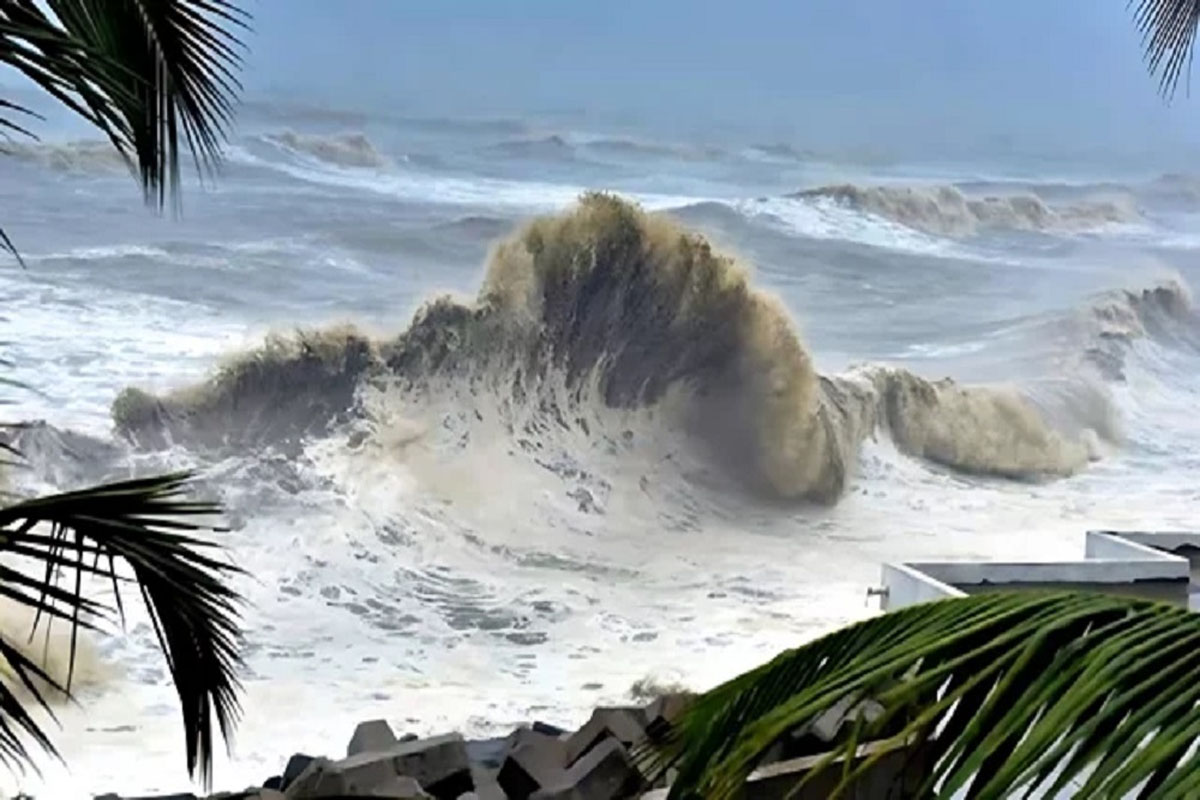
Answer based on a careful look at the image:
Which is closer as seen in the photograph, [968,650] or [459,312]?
[968,650]

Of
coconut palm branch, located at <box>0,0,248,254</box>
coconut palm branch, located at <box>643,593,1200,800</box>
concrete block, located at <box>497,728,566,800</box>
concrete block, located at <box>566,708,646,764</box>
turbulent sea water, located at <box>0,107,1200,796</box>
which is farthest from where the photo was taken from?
turbulent sea water, located at <box>0,107,1200,796</box>

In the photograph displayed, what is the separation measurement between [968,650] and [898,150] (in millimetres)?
4848

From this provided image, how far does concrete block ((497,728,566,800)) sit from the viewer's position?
2.60 m

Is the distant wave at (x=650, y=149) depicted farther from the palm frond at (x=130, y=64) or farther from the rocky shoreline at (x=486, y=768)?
the palm frond at (x=130, y=64)

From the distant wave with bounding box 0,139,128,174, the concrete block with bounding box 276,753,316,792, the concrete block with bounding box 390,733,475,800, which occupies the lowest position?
the concrete block with bounding box 276,753,316,792

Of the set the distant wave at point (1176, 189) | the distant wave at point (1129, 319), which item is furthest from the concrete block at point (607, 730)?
the distant wave at point (1176, 189)

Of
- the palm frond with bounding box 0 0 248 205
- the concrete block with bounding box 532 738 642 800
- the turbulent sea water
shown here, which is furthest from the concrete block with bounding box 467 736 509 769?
the palm frond with bounding box 0 0 248 205

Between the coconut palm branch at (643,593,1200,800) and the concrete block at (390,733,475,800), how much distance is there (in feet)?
7.51

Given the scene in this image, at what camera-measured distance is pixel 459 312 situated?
457cm

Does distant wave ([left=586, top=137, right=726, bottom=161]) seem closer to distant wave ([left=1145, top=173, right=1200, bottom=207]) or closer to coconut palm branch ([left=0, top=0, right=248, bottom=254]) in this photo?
distant wave ([left=1145, top=173, right=1200, bottom=207])

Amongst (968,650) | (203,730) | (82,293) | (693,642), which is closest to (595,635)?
(693,642)

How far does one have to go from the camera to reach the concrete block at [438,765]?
262 centimetres

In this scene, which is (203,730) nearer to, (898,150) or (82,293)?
(82,293)

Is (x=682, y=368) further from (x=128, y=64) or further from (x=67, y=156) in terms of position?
(x=128, y=64)
